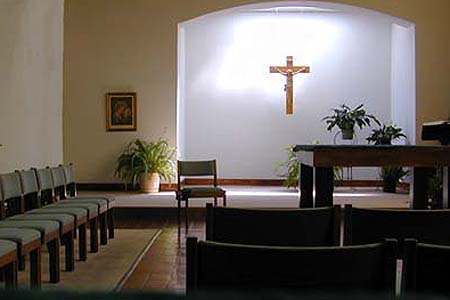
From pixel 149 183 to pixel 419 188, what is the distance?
17.8 ft

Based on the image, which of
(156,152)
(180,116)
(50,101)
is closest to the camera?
(50,101)

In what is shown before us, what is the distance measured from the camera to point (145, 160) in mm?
9586

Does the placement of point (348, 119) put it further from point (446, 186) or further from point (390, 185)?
point (446, 186)

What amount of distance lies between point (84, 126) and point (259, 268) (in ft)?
29.2

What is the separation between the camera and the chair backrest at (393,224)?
214cm

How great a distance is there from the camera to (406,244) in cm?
139

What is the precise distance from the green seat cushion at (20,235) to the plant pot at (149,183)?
5.66m

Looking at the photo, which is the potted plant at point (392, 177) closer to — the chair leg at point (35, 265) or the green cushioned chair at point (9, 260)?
the chair leg at point (35, 265)

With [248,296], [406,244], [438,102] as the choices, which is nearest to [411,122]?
[438,102]

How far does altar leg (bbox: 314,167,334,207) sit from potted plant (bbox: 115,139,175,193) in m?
5.58

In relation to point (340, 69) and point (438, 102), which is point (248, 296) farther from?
point (340, 69)

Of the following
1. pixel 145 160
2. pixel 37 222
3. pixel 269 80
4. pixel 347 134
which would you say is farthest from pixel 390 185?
pixel 37 222

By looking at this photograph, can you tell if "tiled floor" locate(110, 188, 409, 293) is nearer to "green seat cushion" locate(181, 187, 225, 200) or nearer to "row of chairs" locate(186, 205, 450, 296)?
"green seat cushion" locate(181, 187, 225, 200)

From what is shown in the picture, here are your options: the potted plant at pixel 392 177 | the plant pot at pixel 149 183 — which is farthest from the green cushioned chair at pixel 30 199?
the potted plant at pixel 392 177
